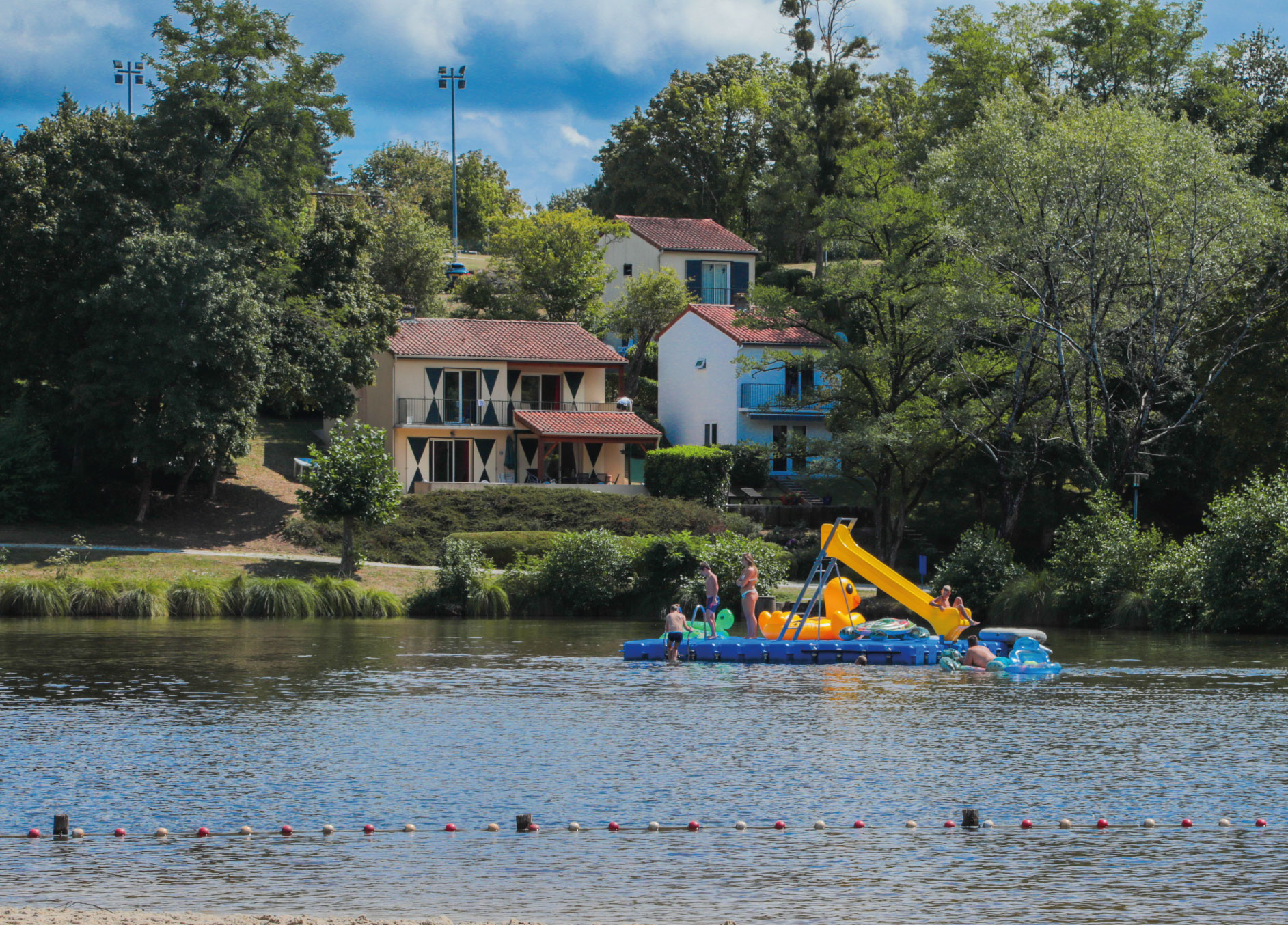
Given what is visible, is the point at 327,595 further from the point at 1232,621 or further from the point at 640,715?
the point at 1232,621

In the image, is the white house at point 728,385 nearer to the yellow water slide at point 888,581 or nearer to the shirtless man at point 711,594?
the shirtless man at point 711,594

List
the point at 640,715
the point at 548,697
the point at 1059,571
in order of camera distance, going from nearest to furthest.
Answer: the point at 640,715
the point at 548,697
the point at 1059,571

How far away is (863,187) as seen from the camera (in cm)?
4919

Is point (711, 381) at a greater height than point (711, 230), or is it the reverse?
point (711, 230)

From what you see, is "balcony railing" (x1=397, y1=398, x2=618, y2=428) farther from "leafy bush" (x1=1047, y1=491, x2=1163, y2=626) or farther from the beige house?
"leafy bush" (x1=1047, y1=491, x2=1163, y2=626)

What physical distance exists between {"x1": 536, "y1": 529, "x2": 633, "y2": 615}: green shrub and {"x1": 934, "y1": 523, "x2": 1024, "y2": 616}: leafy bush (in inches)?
397

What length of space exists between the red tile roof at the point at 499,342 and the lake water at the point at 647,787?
118ft

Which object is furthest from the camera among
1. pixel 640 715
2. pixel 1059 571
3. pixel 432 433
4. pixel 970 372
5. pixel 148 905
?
pixel 432 433

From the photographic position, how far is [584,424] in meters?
62.3

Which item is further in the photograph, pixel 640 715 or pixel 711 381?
pixel 711 381

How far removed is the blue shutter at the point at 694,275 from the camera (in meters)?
83.9

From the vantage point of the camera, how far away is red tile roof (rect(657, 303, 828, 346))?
201ft

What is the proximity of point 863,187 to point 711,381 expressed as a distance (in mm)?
19007

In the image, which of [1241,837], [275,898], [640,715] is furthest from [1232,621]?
[275,898]
